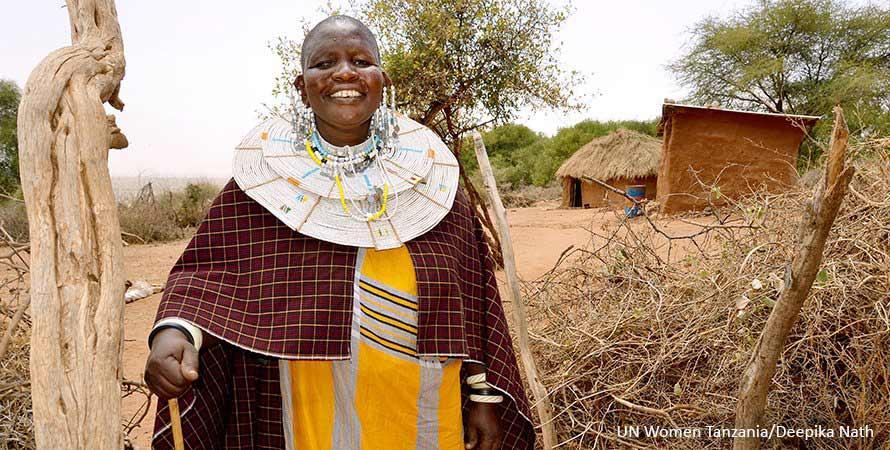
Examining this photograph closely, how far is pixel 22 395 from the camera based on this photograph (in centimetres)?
276

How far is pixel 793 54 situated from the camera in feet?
55.6

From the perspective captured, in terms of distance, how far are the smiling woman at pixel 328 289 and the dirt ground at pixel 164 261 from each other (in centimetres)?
175

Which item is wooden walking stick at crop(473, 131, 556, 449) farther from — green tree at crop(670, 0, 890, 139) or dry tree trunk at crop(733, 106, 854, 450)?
green tree at crop(670, 0, 890, 139)

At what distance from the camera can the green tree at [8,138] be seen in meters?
13.3

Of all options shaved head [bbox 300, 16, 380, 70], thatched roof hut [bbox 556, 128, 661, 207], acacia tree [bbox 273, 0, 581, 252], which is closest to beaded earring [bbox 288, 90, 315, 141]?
shaved head [bbox 300, 16, 380, 70]

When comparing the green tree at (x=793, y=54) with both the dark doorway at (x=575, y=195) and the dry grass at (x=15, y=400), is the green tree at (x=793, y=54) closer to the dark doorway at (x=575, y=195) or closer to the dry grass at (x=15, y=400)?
the dark doorway at (x=575, y=195)

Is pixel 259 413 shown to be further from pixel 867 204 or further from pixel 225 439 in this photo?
pixel 867 204

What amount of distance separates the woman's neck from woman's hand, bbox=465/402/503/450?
813 mm

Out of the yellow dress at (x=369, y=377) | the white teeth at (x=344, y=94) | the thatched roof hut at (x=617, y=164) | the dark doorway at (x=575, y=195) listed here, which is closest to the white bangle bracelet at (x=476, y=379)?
the yellow dress at (x=369, y=377)

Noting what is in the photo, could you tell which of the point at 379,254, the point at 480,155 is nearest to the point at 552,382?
the point at 480,155

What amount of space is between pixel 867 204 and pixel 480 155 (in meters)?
1.64

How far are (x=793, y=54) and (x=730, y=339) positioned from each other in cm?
1703

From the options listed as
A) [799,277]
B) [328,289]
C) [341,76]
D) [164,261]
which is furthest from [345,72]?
[164,261]

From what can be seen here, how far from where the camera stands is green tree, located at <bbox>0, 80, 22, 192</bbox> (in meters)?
13.3
